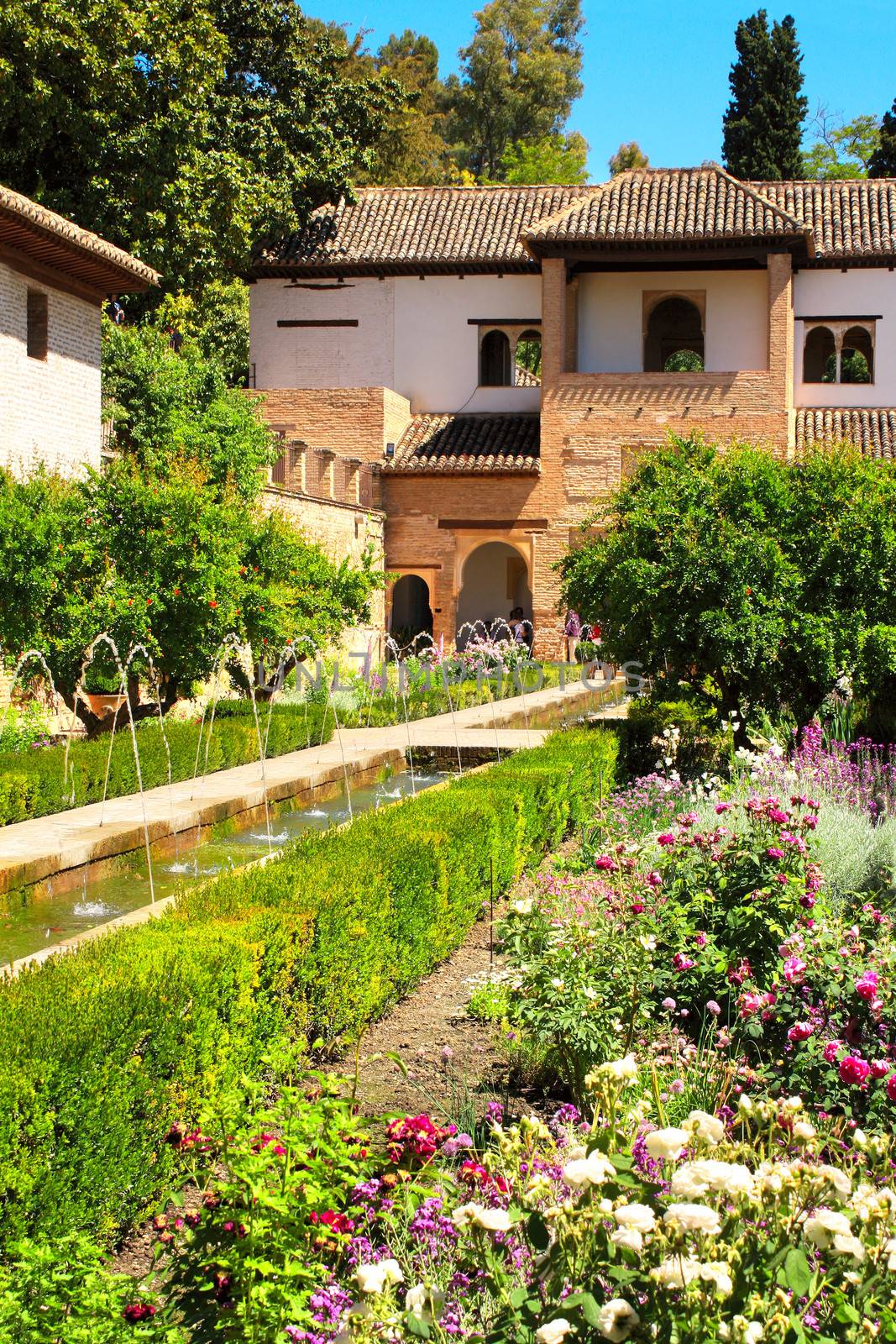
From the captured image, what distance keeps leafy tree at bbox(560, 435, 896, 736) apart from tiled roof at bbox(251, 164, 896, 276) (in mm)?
14366

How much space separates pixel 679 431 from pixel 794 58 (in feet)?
45.1

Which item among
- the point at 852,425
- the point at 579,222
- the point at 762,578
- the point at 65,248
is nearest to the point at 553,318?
the point at 579,222

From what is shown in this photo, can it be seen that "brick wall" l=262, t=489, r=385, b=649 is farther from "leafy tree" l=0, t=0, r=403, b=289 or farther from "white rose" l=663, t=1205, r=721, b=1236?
"white rose" l=663, t=1205, r=721, b=1236

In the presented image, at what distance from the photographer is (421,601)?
29.2m

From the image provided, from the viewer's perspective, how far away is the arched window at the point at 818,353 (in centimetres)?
2661

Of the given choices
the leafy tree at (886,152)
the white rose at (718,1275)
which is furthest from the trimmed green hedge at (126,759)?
the leafy tree at (886,152)

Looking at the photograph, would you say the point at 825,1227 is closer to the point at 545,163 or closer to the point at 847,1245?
the point at 847,1245

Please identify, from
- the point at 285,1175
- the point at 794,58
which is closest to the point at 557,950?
the point at 285,1175

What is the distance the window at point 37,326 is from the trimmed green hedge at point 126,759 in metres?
5.14

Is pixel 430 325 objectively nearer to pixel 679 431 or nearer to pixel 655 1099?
pixel 679 431

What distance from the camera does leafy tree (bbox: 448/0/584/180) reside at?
43250mm

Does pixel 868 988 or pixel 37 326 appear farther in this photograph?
pixel 37 326

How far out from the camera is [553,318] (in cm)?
2470

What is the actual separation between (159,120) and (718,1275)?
20162 millimetres
